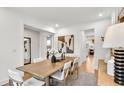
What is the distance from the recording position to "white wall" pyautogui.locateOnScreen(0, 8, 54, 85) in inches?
119

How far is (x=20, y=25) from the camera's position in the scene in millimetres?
3625

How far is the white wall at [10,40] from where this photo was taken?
3.02m

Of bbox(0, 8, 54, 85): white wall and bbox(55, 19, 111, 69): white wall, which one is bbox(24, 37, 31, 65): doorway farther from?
bbox(55, 19, 111, 69): white wall

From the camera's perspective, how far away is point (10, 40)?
3266mm

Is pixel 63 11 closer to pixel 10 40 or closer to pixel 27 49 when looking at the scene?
pixel 10 40

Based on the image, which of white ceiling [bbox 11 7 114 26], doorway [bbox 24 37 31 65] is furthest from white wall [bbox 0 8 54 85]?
doorway [bbox 24 37 31 65]

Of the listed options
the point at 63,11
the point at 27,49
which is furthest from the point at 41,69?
the point at 27,49

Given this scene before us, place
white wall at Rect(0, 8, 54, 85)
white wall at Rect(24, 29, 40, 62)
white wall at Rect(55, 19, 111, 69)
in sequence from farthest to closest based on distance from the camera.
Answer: white wall at Rect(24, 29, 40, 62) → white wall at Rect(55, 19, 111, 69) → white wall at Rect(0, 8, 54, 85)

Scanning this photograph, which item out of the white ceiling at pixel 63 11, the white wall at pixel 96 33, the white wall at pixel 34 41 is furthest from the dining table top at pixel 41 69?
the white wall at pixel 34 41

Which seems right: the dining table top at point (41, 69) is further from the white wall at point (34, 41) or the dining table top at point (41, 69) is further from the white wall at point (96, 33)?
the white wall at point (34, 41)
